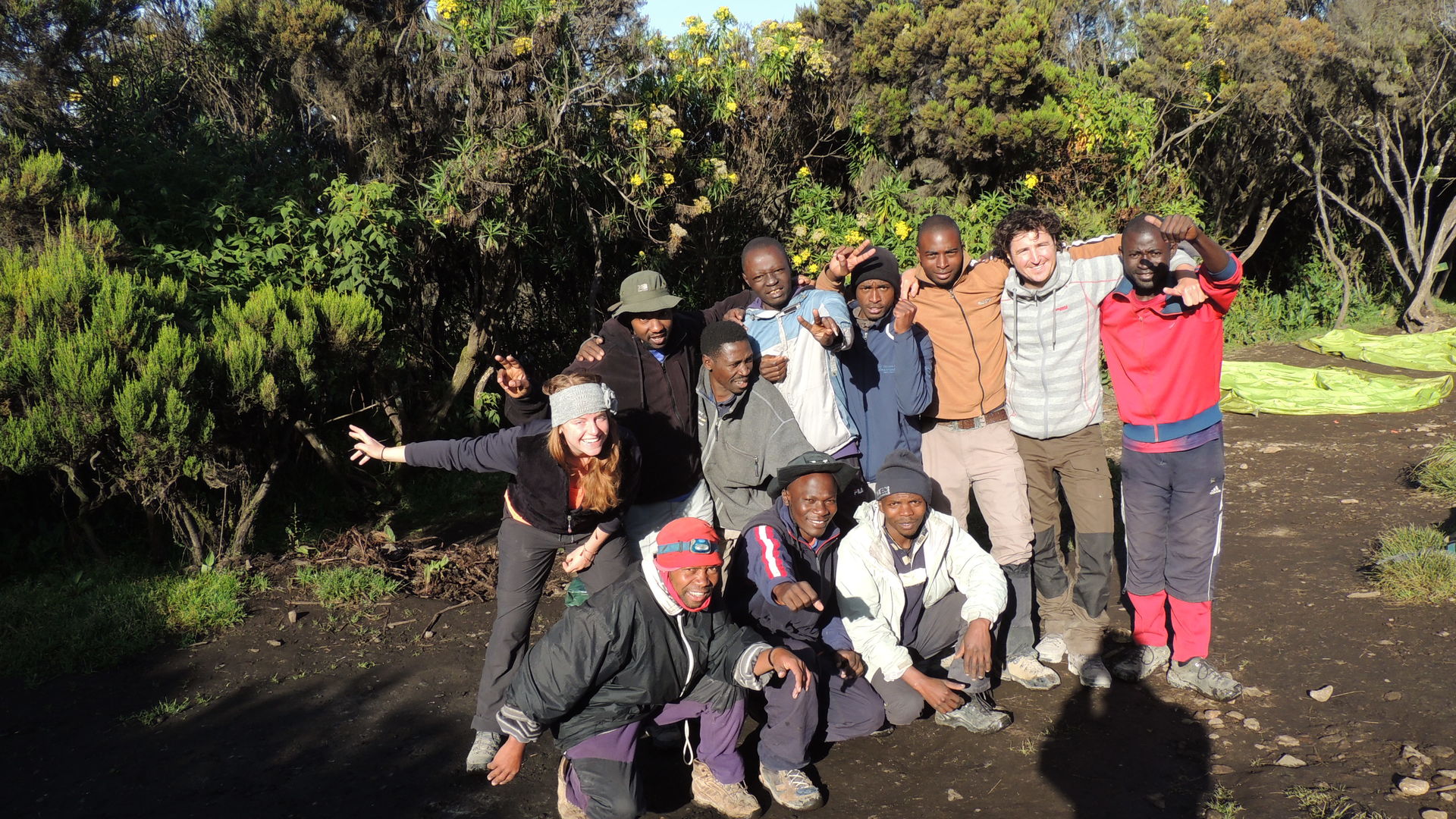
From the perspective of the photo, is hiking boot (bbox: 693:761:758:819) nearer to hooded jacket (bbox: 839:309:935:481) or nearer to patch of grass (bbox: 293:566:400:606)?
hooded jacket (bbox: 839:309:935:481)

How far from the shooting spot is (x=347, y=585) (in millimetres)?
5434

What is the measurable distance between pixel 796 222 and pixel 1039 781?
250 inches

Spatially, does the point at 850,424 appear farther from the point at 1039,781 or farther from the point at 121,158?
the point at 121,158

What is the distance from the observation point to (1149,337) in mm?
4086

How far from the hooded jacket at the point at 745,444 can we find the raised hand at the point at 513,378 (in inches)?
29.3

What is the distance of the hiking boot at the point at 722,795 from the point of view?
348 cm

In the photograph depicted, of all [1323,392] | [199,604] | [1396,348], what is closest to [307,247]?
[199,604]

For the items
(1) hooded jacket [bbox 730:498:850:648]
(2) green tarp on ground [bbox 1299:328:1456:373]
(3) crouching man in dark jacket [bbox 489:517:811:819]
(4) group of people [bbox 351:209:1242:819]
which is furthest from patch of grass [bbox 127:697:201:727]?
(2) green tarp on ground [bbox 1299:328:1456:373]

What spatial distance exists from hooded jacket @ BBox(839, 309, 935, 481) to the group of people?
1cm

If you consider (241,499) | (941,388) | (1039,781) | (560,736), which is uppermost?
(941,388)

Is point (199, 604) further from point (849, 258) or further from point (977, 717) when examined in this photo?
point (977, 717)

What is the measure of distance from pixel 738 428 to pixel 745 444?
7 cm

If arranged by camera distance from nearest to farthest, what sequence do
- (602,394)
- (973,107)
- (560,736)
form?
(560,736) → (602,394) → (973,107)

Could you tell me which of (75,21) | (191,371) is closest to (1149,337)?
(191,371)
